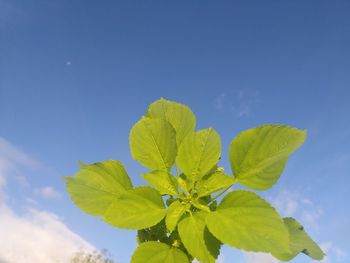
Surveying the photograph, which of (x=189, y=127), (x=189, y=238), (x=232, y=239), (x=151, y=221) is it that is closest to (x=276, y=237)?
(x=232, y=239)

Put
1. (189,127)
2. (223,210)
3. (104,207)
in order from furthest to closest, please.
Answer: (189,127) < (104,207) < (223,210)

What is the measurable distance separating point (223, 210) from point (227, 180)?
149 millimetres

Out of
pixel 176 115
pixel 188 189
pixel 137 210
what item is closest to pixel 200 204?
pixel 188 189

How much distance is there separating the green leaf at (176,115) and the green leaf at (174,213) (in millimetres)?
243

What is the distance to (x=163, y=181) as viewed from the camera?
130 centimetres

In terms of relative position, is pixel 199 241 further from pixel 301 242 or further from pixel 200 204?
pixel 301 242

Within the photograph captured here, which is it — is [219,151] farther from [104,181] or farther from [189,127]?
[104,181]

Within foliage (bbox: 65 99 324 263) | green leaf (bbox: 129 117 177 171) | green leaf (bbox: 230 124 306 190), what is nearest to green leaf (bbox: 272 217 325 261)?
foliage (bbox: 65 99 324 263)

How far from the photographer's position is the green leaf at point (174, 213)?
117cm

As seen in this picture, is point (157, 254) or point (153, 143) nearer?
point (157, 254)

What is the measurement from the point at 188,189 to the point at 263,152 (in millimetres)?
265

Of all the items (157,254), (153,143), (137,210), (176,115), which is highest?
(176,115)

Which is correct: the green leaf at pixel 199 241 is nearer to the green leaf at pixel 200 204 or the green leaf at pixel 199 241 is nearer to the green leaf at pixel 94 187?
the green leaf at pixel 200 204

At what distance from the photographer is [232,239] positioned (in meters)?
1.05
